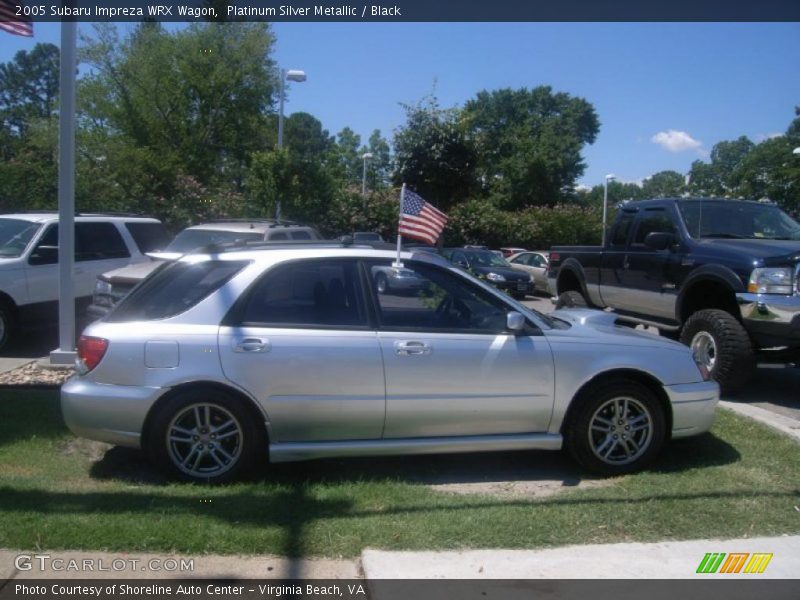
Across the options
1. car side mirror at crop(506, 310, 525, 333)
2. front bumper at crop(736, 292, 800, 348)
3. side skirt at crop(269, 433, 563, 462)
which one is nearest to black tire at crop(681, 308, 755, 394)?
front bumper at crop(736, 292, 800, 348)

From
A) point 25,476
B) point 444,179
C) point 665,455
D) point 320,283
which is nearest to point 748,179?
point 444,179

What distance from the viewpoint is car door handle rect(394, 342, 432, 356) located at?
5.09m

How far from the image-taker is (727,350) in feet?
24.5

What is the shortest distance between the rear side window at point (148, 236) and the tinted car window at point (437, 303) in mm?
7547

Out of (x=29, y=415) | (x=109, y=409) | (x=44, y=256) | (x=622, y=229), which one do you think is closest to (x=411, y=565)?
(x=109, y=409)

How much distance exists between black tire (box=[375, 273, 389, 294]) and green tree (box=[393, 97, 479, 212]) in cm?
1484

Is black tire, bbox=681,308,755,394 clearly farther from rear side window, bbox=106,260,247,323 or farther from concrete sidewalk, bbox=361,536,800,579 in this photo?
rear side window, bbox=106,260,247,323

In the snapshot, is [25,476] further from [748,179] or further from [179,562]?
[748,179]

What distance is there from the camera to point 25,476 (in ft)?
16.8

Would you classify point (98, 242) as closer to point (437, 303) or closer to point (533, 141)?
point (437, 303)

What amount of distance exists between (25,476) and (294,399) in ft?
6.35

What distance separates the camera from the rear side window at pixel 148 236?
1177cm

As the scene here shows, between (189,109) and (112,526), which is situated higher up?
(189,109)

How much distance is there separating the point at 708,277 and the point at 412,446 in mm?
4379
